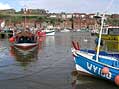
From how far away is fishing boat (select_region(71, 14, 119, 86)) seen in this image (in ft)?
71.4

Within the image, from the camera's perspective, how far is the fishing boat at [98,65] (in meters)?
21.8

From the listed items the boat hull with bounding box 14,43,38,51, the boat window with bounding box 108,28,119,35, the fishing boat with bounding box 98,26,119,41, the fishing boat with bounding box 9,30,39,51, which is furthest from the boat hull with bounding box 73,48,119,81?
the boat window with bounding box 108,28,119,35

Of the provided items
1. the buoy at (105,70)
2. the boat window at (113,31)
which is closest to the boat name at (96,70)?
the buoy at (105,70)

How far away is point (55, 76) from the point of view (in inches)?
1030

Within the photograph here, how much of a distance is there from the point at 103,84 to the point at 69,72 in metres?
5.59

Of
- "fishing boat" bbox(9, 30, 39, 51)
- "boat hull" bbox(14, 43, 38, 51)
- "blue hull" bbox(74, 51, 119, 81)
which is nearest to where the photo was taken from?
"blue hull" bbox(74, 51, 119, 81)

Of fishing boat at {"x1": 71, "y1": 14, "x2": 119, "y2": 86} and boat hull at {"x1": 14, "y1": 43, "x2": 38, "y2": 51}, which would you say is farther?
boat hull at {"x1": 14, "y1": 43, "x2": 38, "y2": 51}

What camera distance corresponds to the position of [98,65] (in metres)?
22.7

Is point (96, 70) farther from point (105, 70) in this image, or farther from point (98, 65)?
point (105, 70)

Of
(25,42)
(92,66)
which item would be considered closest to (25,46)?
(25,42)

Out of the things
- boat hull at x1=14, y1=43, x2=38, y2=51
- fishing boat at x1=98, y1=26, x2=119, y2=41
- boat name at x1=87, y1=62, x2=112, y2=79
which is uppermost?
fishing boat at x1=98, y1=26, x2=119, y2=41

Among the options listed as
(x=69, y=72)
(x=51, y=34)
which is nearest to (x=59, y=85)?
(x=69, y=72)

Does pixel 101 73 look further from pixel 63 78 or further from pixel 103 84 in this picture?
pixel 63 78

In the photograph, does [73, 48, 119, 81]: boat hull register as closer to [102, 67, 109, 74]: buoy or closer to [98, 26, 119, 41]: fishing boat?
[102, 67, 109, 74]: buoy
